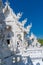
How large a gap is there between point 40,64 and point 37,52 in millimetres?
874

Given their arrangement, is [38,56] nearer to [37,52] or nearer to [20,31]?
[37,52]

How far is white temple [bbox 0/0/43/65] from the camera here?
14.0 metres

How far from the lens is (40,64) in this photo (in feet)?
58.2

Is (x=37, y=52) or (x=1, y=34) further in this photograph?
(x=37, y=52)

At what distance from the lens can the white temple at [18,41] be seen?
14.0 m

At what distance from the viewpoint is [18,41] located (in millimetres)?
20359

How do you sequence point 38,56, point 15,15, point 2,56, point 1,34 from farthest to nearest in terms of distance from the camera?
point 15,15, point 38,56, point 1,34, point 2,56

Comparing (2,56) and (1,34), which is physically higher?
(1,34)

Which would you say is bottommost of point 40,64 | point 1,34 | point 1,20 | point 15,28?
point 40,64

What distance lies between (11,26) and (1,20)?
840 centimetres

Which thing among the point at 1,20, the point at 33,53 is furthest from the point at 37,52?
the point at 1,20

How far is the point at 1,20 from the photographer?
1201cm

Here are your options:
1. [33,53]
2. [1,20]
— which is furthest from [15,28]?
[1,20]

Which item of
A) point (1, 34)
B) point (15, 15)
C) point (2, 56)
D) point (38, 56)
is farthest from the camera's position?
point (15, 15)
